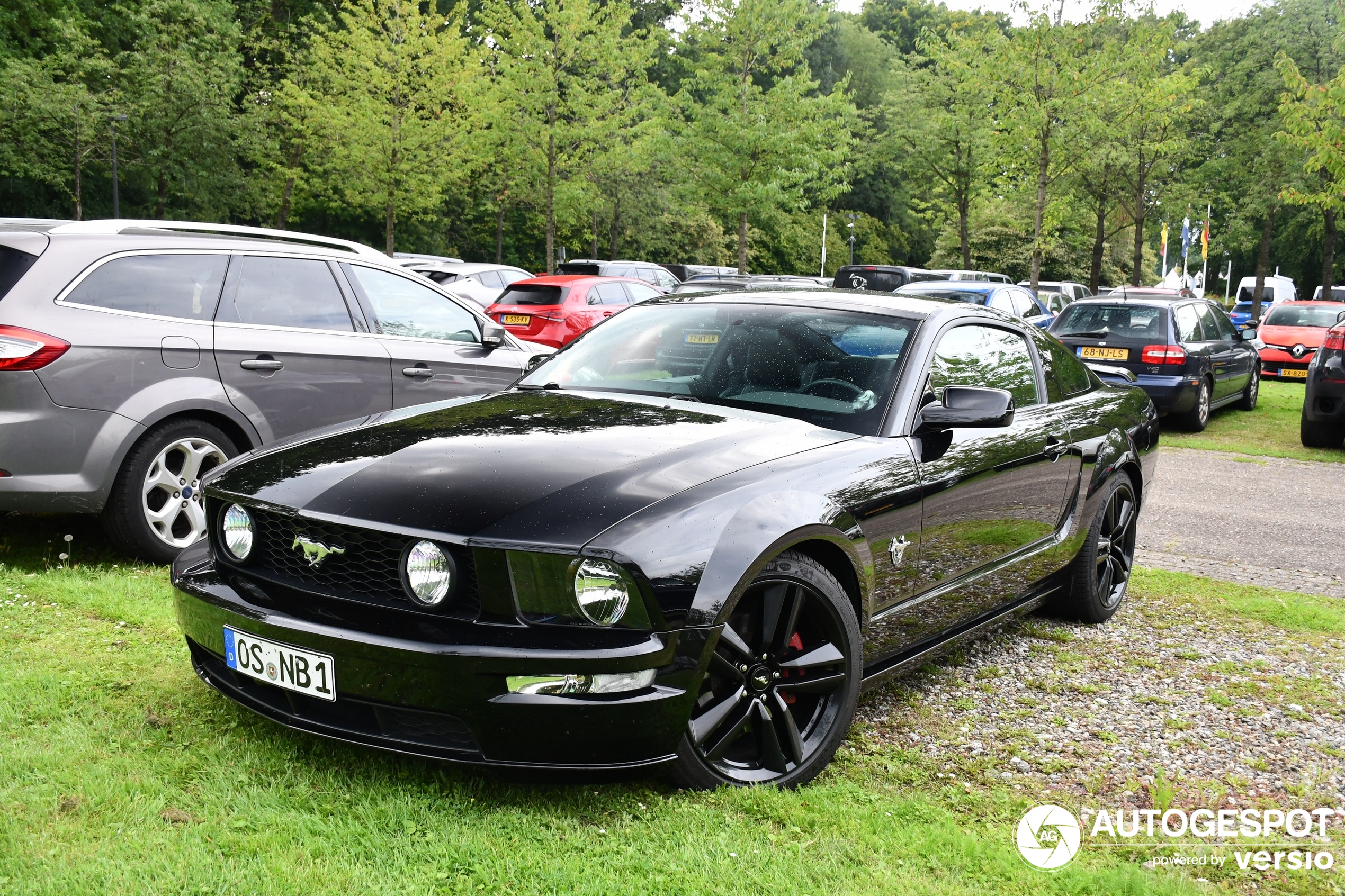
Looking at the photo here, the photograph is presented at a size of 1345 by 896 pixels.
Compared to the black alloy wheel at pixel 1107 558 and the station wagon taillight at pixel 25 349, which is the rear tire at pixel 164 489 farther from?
the black alloy wheel at pixel 1107 558

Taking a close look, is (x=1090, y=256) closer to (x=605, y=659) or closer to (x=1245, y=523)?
(x=1245, y=523)

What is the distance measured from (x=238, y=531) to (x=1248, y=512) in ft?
26.4

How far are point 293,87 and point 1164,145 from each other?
23672mm

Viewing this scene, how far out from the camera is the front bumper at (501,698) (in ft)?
9.18

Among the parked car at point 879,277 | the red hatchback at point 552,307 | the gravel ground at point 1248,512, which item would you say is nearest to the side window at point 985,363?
the gravel ground at point 1248,512

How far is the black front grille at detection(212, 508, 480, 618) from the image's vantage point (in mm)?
2887

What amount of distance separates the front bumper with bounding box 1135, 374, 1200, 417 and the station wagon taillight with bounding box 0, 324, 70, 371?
11.7 m

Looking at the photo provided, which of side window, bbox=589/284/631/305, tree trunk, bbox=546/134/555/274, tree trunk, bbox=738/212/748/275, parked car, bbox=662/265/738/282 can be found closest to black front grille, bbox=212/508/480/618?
side window, bbox=589/284/631/305

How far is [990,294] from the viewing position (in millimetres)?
17219

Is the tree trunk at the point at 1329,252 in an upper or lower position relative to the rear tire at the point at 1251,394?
upper

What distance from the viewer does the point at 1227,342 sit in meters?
14.8

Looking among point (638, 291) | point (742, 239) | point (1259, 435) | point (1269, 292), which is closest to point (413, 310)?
point (1259, 435)

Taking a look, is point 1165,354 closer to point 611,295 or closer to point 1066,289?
point 611,295

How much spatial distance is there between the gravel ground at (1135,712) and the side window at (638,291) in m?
13.5
